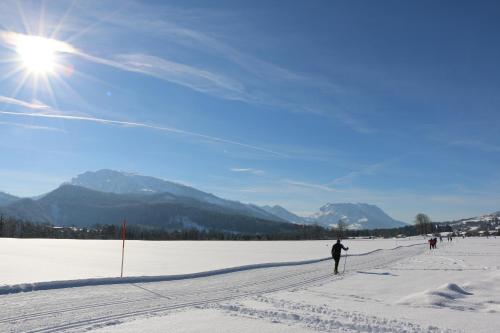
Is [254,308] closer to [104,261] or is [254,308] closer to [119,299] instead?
[119,299]

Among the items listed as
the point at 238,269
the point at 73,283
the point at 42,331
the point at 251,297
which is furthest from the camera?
the point at 238,269

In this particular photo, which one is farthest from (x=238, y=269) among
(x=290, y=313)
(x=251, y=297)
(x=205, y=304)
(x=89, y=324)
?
(x=89, y=324)

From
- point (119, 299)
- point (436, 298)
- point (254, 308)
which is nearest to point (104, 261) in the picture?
point (119, 299)

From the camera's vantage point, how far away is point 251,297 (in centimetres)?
1348

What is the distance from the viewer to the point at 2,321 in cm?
932

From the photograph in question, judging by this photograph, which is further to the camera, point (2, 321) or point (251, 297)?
point (251, 297)

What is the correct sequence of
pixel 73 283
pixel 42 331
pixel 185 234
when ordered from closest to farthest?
pixel 42 331 → pixel 73 283 → pixel 185 234

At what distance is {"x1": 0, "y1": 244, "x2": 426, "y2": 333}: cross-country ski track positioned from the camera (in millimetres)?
9445

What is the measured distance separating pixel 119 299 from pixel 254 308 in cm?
414

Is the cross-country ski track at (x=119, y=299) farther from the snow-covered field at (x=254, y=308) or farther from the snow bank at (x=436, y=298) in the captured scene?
the snow bank at (x=436, y=298)

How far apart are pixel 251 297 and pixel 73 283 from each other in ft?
21.1

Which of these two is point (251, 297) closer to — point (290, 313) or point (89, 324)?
point (290, 313)

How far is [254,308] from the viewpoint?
11.5m

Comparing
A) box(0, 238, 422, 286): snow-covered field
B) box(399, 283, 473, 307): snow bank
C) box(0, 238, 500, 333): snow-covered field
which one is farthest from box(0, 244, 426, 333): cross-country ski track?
box(399, 283, 473, 307): snow bank
